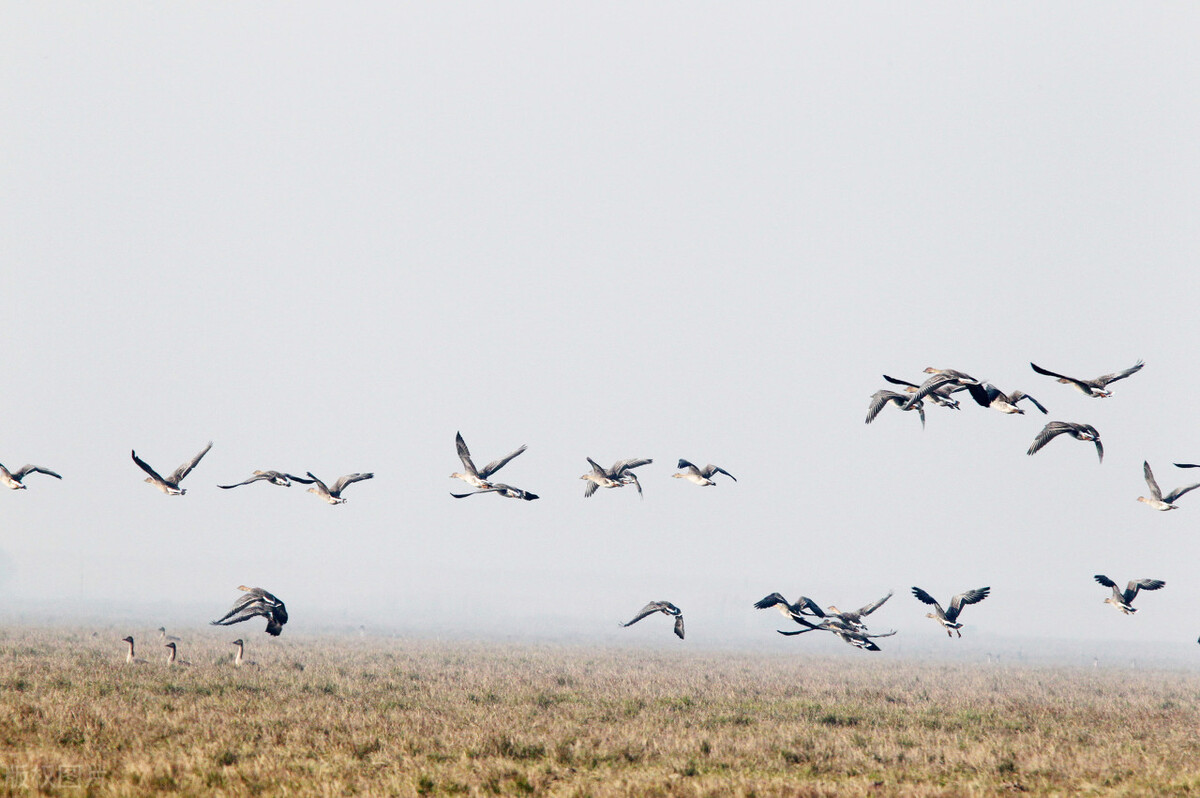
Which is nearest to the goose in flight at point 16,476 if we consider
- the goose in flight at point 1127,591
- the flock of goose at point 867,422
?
the flock of goose at point 867,422

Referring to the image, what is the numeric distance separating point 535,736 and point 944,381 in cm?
930

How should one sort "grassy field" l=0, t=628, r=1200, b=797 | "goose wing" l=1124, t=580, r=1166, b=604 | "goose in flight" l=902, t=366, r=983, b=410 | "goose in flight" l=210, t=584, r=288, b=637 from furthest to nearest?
"goose wing" l=1124, t=580, r=1166, b=604, "goose in flight" l=210, t=584, r=288, b=637, "goose in flight" l=902, t=366, r=983, b=410, "grassy field" l=0, t=628, r=1200, b=797

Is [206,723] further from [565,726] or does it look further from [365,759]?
[565,726]

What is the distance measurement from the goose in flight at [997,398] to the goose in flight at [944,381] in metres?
0.30

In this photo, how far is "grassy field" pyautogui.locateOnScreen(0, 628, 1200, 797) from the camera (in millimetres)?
12023

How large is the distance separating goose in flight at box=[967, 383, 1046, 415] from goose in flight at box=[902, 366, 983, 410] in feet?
1.00

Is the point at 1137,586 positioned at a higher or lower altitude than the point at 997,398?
lower

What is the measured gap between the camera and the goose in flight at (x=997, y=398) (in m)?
16.6

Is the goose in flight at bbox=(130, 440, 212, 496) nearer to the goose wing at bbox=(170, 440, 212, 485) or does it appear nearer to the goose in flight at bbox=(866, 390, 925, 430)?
the goose wing at bbox=(170, 440, 212, 485)

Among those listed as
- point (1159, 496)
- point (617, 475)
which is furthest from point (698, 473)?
point (1159, 496)

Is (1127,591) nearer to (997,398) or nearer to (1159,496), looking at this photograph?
(1159,496)

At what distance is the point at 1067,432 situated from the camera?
685 inches

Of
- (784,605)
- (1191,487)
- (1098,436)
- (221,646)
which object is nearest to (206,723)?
(784,605)

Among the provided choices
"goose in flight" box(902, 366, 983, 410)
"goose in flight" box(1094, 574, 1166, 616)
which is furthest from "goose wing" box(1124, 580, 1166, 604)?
"goose in flight" box(902, 366, 983, 410)
